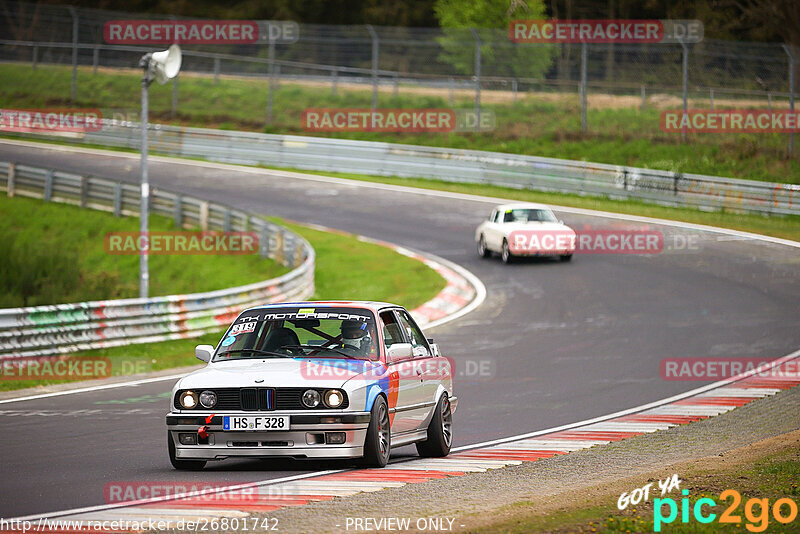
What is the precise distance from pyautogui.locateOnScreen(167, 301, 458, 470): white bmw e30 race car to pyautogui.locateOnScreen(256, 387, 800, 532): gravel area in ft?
3.15

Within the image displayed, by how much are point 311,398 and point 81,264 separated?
21.6 m

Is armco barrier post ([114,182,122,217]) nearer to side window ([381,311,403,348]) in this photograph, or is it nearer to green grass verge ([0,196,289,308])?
green grass verge ([0,196,289,308])

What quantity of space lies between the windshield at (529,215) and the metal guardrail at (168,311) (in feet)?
16.3

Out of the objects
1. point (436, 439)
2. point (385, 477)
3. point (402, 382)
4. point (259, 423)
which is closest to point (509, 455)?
point (436, 439)

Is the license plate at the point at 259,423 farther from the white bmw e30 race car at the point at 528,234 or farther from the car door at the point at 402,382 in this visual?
the white bmw e30 race car at the point at 528,234

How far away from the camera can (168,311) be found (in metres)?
19.5

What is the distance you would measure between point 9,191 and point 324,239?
12122 millimetres

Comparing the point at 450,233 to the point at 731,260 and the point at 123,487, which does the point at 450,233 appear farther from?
the point at 123,487

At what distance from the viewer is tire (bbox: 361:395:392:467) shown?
355 inches

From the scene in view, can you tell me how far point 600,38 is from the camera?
56094 millimetres

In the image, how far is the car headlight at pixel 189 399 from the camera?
9102mm

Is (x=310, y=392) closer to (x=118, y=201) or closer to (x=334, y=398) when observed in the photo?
(x=334, y=398)

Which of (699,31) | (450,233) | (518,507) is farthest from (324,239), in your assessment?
(518,507)

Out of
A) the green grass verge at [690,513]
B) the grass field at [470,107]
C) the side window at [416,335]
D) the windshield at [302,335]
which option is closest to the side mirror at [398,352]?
the windshield at [302,335]
